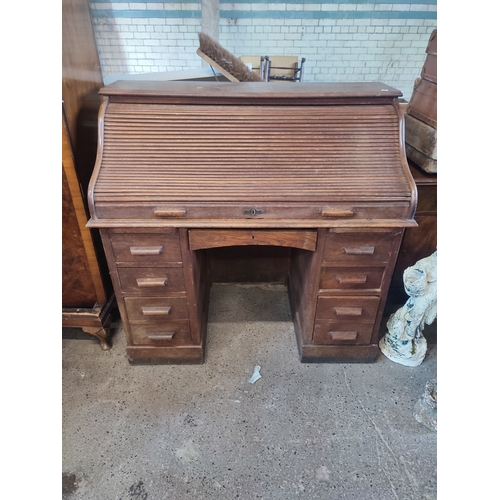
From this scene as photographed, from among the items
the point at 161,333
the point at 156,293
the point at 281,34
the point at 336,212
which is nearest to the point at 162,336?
the point at 161,333

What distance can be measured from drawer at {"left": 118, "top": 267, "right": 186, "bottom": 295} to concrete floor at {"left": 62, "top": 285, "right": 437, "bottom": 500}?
21.9 inches

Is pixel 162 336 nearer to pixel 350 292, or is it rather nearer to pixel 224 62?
pixel 350 292

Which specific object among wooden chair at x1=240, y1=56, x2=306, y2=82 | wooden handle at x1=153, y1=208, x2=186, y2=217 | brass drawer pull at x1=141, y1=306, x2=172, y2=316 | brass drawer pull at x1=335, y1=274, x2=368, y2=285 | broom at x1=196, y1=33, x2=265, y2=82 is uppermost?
broom at x1=196, y1=33, x2=265, y2=82

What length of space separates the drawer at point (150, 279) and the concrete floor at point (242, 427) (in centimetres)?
56

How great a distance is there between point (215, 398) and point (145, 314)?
A: 1.91ft

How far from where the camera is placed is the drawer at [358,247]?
5.16 feet

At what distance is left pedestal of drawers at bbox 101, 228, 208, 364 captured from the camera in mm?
1582

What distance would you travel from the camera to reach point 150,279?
1.68 metres

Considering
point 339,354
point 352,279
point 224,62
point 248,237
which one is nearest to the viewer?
point 248,237

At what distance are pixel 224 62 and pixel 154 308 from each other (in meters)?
1.59

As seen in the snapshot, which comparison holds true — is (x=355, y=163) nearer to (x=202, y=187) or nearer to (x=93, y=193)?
(x=202, y=187)

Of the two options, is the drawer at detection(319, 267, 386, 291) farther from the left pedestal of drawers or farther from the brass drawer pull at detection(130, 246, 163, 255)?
the brass drawer pull at detection(130, 246, 163, 255)

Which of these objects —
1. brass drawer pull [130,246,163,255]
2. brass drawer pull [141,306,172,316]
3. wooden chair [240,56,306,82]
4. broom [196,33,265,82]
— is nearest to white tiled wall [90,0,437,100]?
wooden chair [240,56,306,82]

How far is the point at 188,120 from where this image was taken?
5.12 feet
